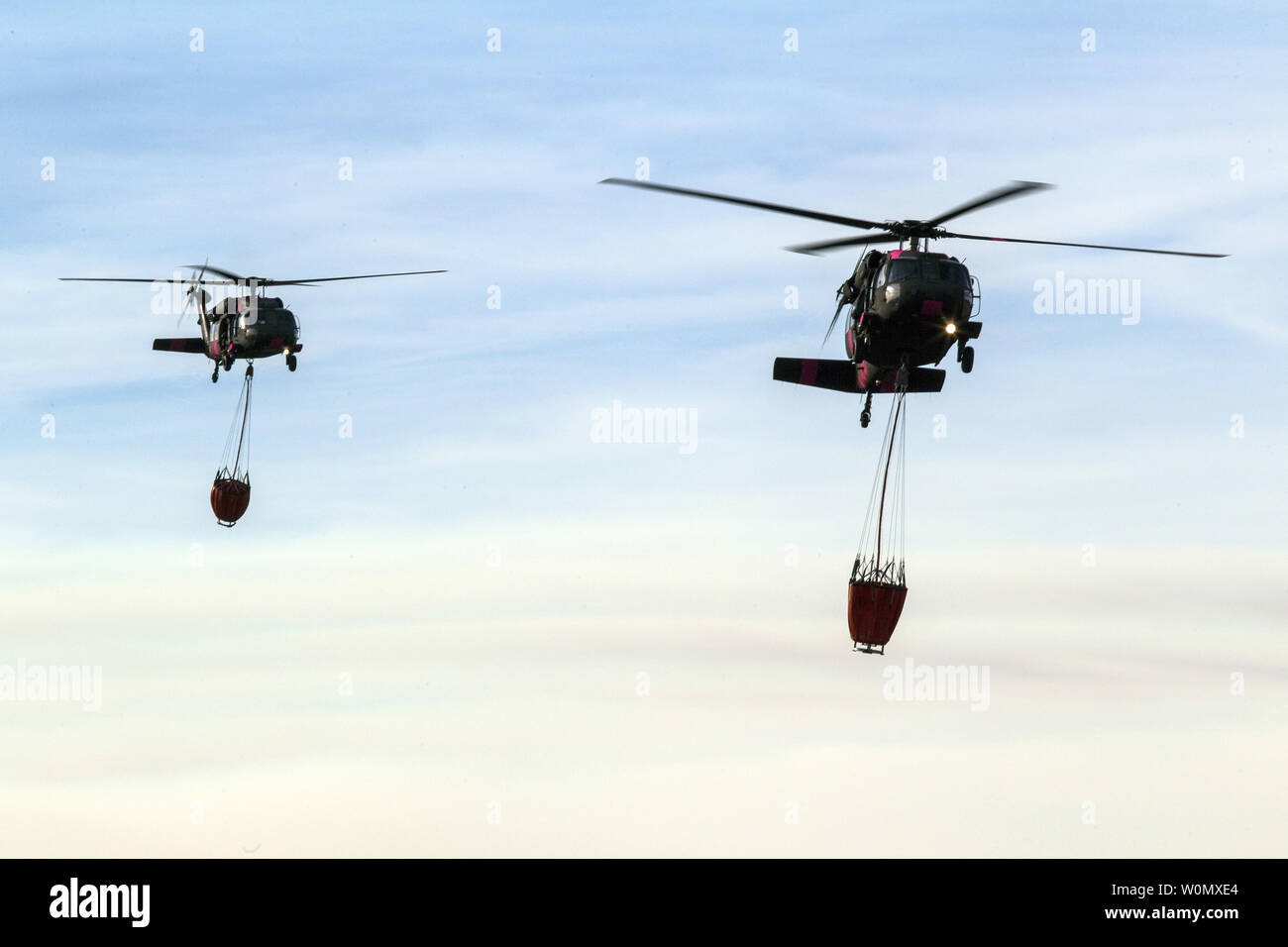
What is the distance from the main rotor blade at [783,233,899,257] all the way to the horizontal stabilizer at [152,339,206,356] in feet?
118

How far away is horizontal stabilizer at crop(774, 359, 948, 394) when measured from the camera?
151 ft

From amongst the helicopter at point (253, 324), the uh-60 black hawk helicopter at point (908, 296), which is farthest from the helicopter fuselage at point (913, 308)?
the helicopter at point (253, 324)

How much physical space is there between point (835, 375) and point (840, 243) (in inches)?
249

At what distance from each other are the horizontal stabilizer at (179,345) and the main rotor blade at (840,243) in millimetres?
35855

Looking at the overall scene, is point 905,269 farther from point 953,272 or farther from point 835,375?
point 835,375

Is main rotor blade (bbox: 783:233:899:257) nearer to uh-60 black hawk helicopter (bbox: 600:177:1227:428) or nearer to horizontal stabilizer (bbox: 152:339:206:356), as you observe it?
uh-60 black hawk helicopter (bbox: 600:177:1227:428)

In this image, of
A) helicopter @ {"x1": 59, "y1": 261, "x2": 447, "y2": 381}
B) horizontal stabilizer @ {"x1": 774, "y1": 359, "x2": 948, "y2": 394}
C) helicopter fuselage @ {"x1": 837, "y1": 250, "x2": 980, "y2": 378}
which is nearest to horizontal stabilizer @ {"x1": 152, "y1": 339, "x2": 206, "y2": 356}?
helicopter @ {"x1": 59, "y1": 261, "x2": 447, "y2": 381}

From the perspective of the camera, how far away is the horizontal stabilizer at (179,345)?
69.1m

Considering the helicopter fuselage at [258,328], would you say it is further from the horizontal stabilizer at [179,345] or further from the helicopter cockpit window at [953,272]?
the helicopter cockpit window at [953,272]

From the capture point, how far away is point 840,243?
41375mm
